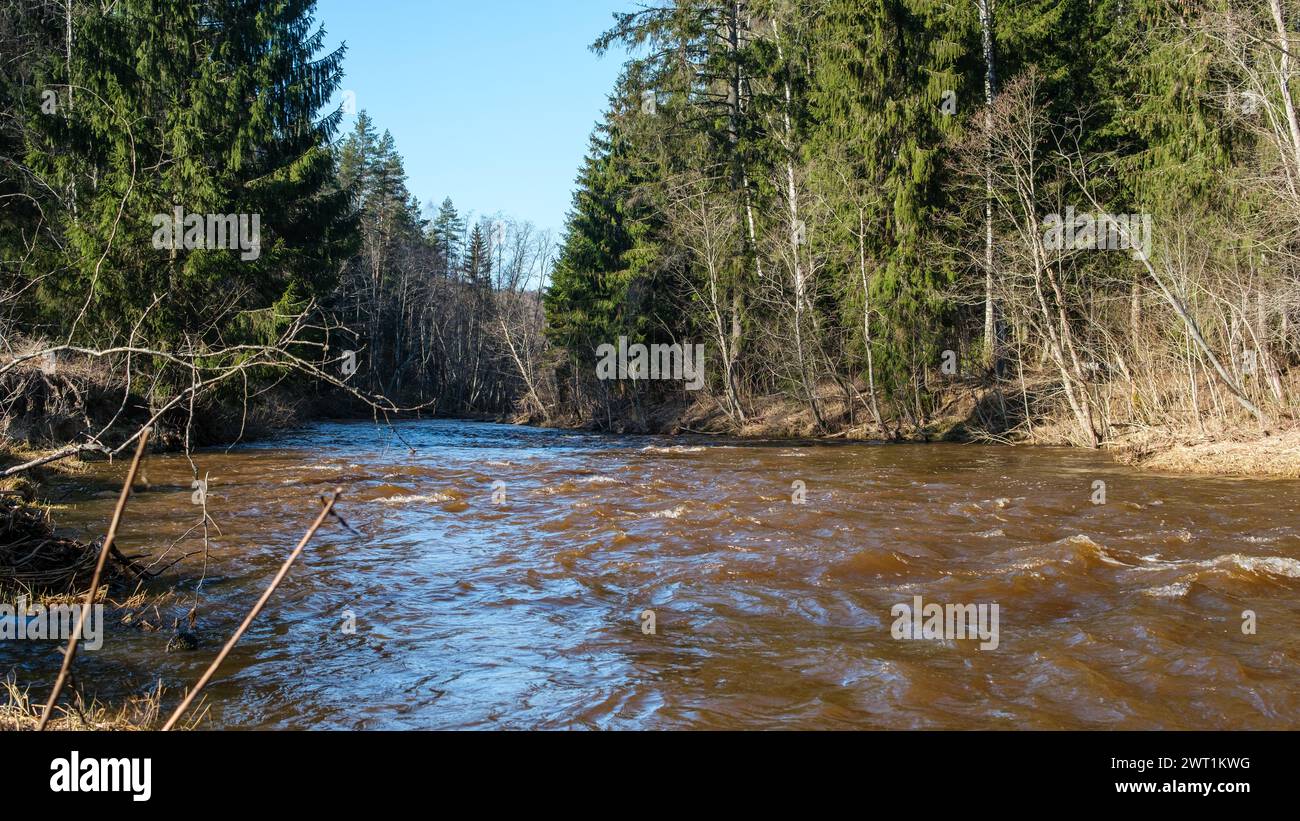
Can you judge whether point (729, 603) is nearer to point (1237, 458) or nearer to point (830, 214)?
point (1237, 458)

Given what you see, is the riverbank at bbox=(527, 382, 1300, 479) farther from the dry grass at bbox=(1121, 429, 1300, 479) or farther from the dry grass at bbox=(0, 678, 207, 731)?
the dry grass at bbox=(0, 678, 207, 731)

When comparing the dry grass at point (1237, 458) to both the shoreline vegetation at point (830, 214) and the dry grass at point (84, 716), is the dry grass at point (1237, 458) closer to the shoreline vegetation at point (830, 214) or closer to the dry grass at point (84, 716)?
the shoreline vegetation at point (830, 214)

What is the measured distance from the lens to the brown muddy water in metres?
5.77

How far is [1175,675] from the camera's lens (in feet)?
20.6

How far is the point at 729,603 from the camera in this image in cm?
846

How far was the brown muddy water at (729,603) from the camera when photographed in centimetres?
577

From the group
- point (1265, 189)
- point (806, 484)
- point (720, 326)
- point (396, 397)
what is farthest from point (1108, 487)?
point (396, 397)

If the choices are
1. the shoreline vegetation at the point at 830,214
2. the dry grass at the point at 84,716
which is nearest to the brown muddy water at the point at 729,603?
the dry grass at the point at 84,716

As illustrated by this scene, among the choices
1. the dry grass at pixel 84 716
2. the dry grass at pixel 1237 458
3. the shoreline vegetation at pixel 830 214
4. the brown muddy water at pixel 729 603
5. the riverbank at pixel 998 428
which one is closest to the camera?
the dry grass at pixel 84 716

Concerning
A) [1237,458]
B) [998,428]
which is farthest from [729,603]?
[998,428]

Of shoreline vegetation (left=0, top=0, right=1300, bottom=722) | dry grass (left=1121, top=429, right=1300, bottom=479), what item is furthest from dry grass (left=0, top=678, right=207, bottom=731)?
dry grass (left=1121, top=429, right=1300, bottom=479)

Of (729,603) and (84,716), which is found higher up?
(84,716)

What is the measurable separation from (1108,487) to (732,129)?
70.5ft
